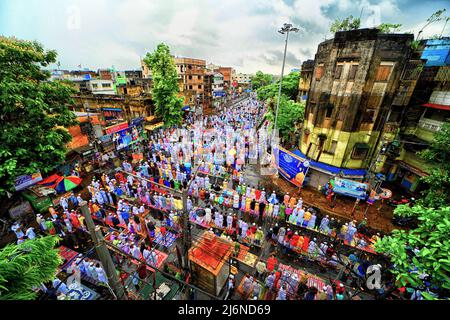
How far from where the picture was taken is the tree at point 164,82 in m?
23.1

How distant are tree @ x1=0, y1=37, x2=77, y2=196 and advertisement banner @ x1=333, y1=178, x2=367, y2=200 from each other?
18.5m

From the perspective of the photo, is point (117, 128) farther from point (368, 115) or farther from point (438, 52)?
point (438, 52)

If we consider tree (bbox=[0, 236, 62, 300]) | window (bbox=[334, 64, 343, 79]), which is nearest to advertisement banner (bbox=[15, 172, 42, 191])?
tree (bbox=[0, 236, 62, 300])

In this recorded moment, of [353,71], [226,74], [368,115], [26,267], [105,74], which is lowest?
[26,267]

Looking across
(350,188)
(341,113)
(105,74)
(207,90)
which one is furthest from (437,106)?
(105,74)

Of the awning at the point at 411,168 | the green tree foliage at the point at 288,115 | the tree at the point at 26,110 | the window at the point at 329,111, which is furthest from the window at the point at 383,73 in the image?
the tree at the point at 26,110

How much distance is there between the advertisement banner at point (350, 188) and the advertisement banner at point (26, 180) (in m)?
21.2

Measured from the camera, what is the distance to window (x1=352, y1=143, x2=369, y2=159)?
14695 millimetres

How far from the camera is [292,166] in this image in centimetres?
1532

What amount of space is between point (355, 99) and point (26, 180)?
77.5ft

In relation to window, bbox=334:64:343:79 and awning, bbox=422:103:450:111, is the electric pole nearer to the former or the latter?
window, bbox=334:64:343:79

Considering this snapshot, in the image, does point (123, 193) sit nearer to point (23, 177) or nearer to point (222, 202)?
point (23, 177)

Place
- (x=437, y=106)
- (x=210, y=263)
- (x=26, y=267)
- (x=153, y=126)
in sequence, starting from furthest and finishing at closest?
(x=153, y=126) → (x=437, y=106) → (x=210, y=263) → (x=26, y=267)
